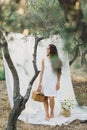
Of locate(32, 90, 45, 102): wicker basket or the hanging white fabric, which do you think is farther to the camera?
the hanging white fabric

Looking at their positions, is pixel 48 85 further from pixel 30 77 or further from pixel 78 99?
pixel 78 99

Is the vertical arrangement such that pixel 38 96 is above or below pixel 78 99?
above

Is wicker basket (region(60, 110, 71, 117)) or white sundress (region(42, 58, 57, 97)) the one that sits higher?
white sundress (region(42, 58, 57, 97))

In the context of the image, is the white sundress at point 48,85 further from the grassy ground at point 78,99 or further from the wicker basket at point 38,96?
the grassy ground at point 78,99

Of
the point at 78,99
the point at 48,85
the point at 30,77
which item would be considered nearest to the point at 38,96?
the point at 48,85

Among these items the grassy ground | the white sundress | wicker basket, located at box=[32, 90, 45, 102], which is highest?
the white sundress

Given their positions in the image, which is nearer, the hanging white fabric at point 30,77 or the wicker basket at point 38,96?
the wicker basket at point 38,96

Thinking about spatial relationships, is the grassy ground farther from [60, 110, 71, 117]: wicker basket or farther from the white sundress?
the white sundress

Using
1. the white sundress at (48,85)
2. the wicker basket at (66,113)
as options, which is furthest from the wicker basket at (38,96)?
the wicker basket at (66,113)

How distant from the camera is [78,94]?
8.80 meters

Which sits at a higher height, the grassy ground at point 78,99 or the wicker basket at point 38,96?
the wicker basket at point 38,96

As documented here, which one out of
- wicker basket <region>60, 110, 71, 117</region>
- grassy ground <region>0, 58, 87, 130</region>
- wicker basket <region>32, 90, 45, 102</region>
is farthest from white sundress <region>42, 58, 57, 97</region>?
wicker basket <region>60, 110, 71, 117</region>

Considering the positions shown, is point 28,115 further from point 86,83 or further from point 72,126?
point 86,83

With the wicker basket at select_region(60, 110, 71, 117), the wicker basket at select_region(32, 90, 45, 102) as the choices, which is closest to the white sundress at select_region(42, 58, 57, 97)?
the wicker basket at select_region(32, 90, 45, 102)
